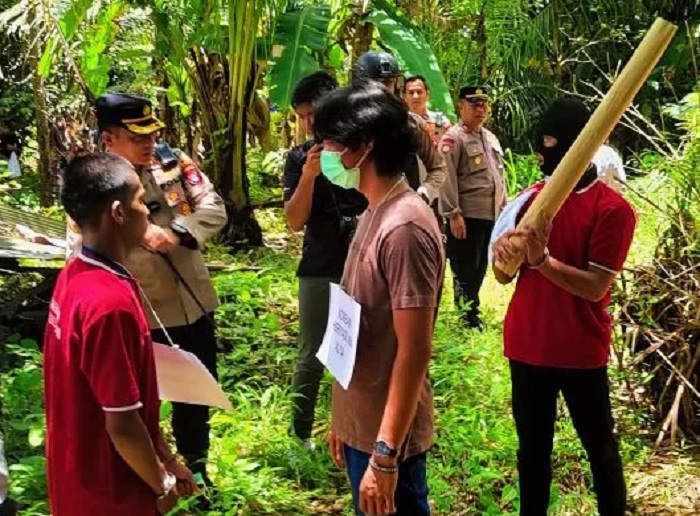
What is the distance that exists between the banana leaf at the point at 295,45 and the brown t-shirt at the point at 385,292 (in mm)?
4224

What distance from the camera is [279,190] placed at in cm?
1002

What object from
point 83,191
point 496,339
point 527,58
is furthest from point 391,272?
point 527,58

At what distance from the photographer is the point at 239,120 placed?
738 cm

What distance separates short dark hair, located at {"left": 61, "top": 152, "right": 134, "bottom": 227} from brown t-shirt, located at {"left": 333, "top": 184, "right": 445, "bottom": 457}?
588mm

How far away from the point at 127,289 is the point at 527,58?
8319 mm

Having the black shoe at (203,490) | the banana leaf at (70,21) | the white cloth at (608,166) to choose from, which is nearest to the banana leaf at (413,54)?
the white cloth at (608,166)

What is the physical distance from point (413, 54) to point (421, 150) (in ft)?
10.2

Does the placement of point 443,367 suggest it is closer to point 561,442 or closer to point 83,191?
point 561,442

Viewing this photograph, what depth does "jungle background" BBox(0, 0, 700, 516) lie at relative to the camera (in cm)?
343

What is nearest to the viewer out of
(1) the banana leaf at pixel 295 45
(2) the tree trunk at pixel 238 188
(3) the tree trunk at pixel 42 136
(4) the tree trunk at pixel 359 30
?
(1) the banana leaf at pixel 295 45

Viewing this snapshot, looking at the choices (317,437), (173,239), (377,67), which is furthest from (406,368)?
(317,437)

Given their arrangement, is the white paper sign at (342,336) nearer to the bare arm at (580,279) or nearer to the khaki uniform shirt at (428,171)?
the bare arm at (580,279)

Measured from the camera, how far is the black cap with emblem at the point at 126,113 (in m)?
2.69

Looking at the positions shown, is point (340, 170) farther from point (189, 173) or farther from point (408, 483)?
point (189, 173)
